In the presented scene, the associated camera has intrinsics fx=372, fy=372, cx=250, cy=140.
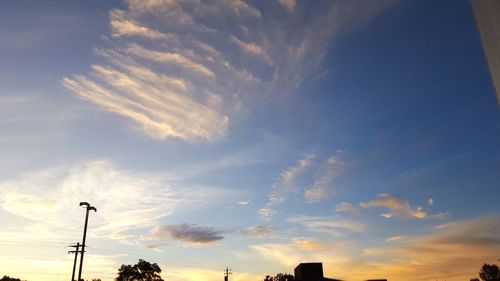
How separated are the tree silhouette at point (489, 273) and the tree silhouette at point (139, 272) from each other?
461ft

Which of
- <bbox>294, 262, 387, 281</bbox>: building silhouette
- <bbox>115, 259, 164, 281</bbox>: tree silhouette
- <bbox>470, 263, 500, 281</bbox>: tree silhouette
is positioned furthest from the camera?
<bbox>470, 263, 500, 281</bbox>: tree silhouette

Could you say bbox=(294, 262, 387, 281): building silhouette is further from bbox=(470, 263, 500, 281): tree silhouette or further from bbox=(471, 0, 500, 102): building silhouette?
bbox=(470, 263, 500, 281): tree silhouette

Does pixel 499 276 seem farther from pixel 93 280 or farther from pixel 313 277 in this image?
pixel 93 280

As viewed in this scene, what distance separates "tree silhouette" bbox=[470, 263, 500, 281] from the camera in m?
161

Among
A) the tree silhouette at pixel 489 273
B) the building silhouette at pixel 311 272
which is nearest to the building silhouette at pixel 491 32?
the building silhouette at pixel 311 272

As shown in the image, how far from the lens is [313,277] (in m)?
52.8

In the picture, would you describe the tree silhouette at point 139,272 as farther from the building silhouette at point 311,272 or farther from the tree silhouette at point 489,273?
the tree silhouette at point 489,273

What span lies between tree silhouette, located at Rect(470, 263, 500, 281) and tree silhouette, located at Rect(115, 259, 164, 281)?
140622 mm

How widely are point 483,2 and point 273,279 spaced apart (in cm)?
16426

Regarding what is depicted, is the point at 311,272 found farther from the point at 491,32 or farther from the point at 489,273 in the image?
the point at 489,273

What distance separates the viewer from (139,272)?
116000 millimetres

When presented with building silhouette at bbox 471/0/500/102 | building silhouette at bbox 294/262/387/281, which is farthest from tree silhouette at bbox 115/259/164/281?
building silhouette at bbox 471/0/500/102

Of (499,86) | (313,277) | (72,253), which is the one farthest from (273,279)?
(499,86)

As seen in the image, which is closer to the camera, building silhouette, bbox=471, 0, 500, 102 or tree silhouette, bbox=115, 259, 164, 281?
building silhouette, bbox=471, 0, 500, 102
